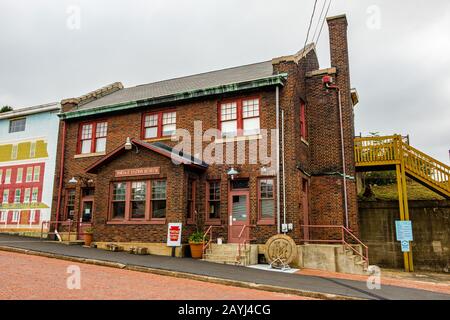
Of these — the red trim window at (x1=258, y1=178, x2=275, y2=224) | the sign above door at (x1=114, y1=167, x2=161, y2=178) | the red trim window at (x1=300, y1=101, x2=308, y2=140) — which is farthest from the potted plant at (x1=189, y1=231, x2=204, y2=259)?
the red trim window at (x1=300, y1=101, x2=308, y2=140)

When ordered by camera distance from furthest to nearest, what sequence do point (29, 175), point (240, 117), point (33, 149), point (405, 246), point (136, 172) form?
1. point (33, 149)
2. point (29, 175)
3. point (240, 117)
4. point (136, 172)
5. point (405, 246)

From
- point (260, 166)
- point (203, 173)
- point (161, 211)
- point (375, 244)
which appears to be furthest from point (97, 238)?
point (375, 244)

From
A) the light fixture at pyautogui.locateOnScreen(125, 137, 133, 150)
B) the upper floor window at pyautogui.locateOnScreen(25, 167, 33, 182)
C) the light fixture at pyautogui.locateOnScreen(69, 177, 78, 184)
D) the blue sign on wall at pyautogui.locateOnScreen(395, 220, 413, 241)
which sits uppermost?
the light fixture at pyautogui.locateOnScreen(125, 137, 133, 150)

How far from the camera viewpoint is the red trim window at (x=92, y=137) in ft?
62.6

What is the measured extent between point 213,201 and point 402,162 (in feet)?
28.2

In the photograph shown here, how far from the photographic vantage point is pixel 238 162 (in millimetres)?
15586

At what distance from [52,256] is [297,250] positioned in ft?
27.6

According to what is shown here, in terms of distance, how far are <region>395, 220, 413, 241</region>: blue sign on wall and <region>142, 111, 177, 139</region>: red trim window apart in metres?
10.8

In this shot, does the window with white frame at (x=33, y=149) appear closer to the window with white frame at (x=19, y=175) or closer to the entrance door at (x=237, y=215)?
the window with white frame at (x=19, y=175)

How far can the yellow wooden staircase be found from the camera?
16.3 meters

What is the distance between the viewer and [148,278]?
380 inches

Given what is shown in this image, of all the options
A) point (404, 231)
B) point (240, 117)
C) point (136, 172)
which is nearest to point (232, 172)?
point (240, 117)

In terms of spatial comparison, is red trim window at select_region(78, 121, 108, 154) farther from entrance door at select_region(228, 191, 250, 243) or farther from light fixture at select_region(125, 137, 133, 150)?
entrance door at select_region(228, 191, 250, 243)

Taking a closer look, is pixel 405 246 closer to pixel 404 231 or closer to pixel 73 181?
pixel 404 231
